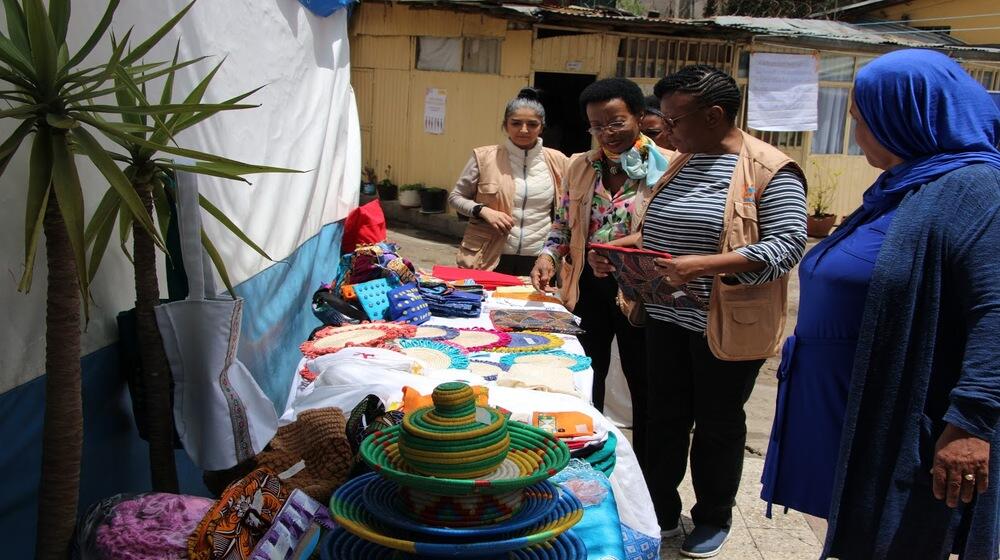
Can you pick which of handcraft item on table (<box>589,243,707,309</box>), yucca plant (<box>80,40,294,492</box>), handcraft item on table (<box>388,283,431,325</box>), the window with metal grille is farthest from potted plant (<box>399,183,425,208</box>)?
yucca plant (<box>80,40,294,492</box>)

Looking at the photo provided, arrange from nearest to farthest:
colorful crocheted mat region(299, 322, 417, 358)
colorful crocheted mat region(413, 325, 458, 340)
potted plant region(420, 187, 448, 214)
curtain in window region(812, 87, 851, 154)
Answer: colorful crocheted mat region(299, 322, 417, 358), colorful crocheted mat region(413, 325, 458, 340), potted plant region(420, 187, 448, 214), curtain in window region(812, 87, 851, 154)

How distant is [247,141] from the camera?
10.6ft

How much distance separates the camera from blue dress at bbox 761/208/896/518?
2.10 metres

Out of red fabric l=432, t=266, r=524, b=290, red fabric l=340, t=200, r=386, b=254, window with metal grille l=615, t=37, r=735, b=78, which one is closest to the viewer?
red fabric l=432, t=266, r=524, b=290

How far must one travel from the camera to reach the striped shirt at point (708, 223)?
2684 mm

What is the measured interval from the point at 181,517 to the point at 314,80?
3.44 metres

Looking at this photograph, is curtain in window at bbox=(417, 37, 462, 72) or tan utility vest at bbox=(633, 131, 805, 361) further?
curtain in window at bbox=(417, 37, 462, 72)

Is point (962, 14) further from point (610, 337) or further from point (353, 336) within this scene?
point (353, 336)

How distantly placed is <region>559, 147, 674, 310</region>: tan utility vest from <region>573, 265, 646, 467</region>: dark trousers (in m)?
0.08

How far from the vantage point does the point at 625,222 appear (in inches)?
139

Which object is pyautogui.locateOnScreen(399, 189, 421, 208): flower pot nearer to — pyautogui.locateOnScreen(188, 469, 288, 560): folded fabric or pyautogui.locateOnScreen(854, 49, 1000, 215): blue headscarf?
pyautogui.locateOnScreen(854, 49, 1000, 215): blue headscarf

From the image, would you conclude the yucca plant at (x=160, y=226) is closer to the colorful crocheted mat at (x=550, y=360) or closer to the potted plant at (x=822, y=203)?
the colorful crocheted mat at (x=550, y=360)

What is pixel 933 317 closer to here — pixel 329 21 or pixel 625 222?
pixel 625 222

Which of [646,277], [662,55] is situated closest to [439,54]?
[662,55]
